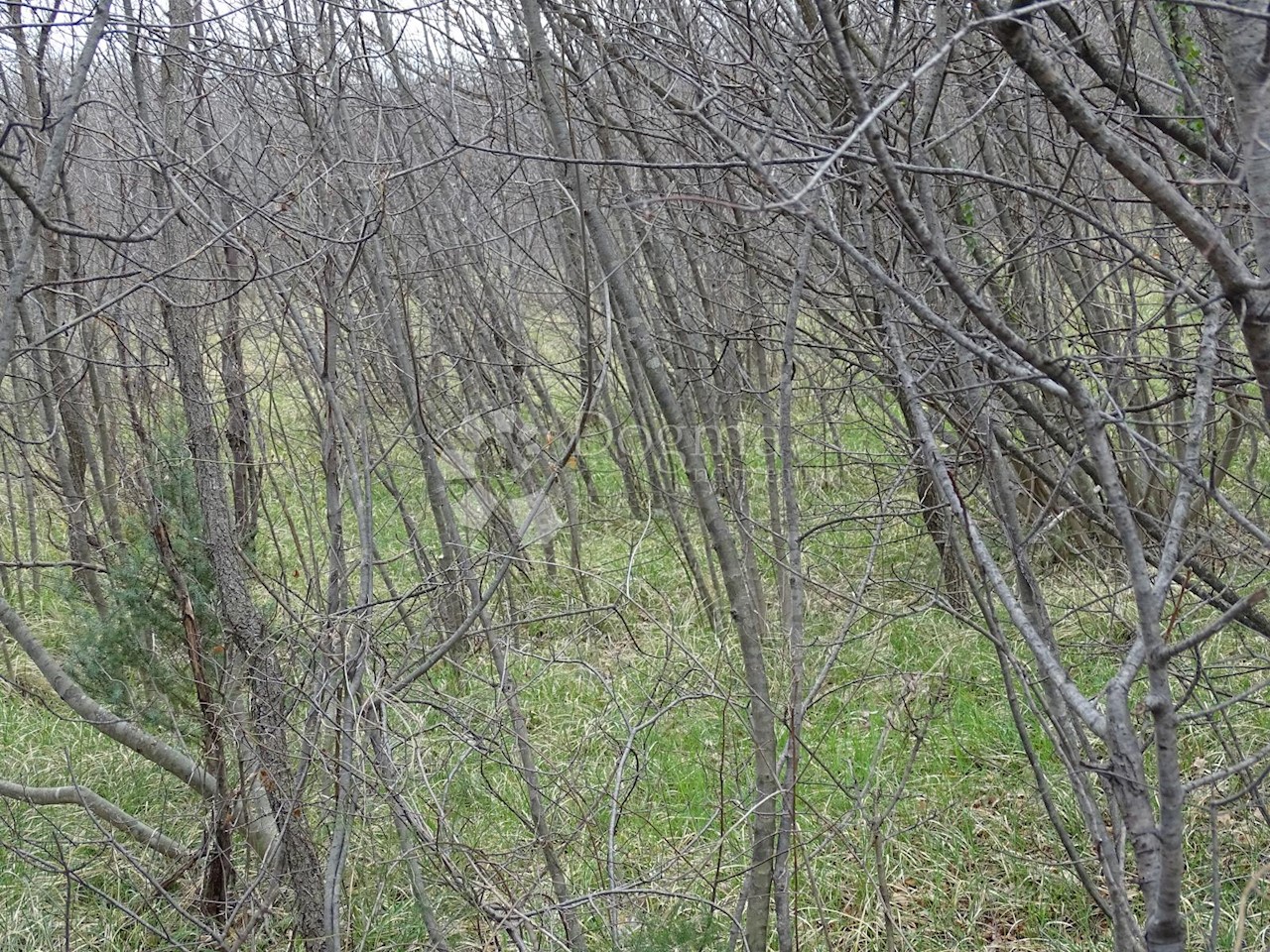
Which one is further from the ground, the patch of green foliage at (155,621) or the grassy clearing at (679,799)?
the patch of green foliage at (155,621)

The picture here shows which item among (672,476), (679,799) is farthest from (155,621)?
(672,476)

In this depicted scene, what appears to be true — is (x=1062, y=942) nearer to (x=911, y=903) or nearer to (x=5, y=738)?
(x=911, y=903)

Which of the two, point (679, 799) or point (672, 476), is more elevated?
point (672, 476)

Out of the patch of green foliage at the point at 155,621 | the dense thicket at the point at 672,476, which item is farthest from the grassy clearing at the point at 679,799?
the patch of green foliage at the point at 155,621

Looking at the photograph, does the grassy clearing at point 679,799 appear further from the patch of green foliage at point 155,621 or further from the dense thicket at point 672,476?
the patch of green foliage at point 155,621

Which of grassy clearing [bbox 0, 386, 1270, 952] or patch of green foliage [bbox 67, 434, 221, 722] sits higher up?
patch of green foliage [bbox 67, 434, 221, 722]

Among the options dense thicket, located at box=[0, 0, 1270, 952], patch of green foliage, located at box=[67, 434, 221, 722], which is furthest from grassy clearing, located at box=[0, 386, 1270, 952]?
patch of green foliage, located at box=[67, 434, 221, 722]

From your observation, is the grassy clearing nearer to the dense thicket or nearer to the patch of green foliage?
the dense thicket

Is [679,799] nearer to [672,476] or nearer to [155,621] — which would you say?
[155,621]

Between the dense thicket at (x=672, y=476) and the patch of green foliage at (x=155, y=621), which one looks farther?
the patch of green foliage at (x=155, y=621)

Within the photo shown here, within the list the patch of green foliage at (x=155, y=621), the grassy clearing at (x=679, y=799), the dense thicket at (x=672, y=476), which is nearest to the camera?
the dense thicket at (x=672, y=476)

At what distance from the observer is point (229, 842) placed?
372cm

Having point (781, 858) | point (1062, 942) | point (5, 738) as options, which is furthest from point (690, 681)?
point (5, 738)

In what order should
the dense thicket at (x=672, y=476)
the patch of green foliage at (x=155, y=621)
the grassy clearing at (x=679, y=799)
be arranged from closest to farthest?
the dense thicket at (x=672, y=476) → the grassy clearing at (x=679, y=799) → the patch of green foliage at (x=155, y=621)
